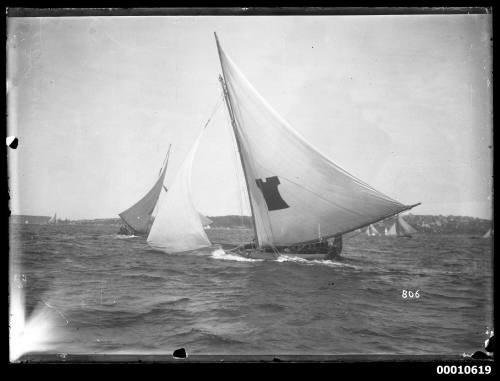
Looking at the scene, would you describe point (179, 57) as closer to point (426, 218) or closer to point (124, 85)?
point (124, 85)

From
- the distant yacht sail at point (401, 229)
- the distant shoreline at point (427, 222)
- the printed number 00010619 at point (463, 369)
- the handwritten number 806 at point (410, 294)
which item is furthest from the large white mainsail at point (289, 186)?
the printed number 00010619 at point (463, 369)

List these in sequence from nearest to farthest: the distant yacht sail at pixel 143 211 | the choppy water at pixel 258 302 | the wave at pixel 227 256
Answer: the choppy water at pixel 258 302
the distant yacht sail at pixel 143 211
the wave at pixel 227 256

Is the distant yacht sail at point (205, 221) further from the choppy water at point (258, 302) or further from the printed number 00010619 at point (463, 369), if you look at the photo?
the printed number 00010619 at point (463, 369)

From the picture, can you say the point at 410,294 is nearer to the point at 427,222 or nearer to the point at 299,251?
the point at 427,222

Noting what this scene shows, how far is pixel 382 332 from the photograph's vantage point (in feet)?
12.5

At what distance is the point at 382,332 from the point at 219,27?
4133mm

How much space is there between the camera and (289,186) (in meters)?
4.67

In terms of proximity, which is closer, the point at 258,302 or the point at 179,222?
the point at 258,302

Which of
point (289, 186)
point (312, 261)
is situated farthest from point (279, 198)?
point (312, 261)

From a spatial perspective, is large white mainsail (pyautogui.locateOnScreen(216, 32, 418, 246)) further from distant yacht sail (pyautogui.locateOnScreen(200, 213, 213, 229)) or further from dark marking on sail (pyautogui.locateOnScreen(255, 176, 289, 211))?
distant yacht sail (pyautogui.locateOnScreen(200, 213, 213, 229))

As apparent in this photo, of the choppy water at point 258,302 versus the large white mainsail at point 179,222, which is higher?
the large white mainsail at point 179,222

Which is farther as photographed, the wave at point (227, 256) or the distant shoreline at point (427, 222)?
the wave at point (227, 256)

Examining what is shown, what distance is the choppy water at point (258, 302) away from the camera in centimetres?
379

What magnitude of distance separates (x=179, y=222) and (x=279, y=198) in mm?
1479
